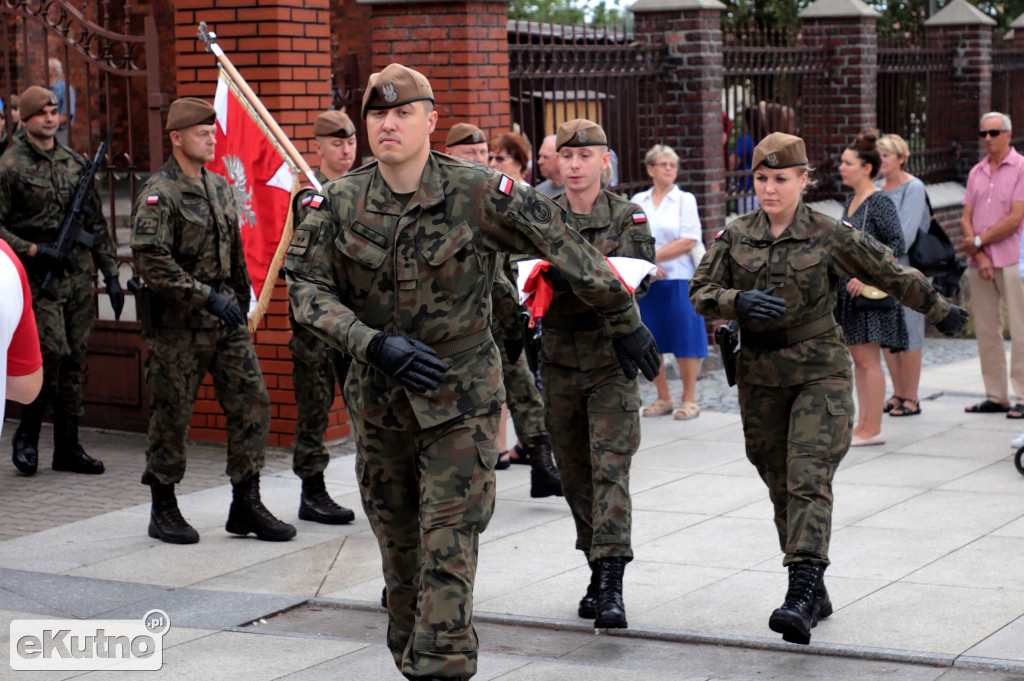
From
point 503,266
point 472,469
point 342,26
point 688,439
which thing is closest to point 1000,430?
point 688,439

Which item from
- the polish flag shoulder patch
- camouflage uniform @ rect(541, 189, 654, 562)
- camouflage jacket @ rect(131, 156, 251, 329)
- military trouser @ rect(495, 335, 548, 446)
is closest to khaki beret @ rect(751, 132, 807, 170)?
camouflage uniform @ rect(541, 189, 654, 562)

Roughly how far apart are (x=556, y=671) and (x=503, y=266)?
7.90 feet

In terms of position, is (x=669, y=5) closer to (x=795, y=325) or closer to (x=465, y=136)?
(x=465, y=136)

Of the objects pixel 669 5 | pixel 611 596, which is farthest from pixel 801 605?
pixel 669 5

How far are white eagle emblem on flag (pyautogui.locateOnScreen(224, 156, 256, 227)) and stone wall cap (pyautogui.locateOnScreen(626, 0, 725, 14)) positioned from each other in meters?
5.75

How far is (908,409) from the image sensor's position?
33.8ft

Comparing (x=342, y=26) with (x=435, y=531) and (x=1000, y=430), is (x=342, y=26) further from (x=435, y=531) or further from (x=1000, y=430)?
(x=435, y=531)

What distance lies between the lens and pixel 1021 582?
607 cm

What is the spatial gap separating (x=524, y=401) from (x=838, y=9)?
8.86 metres

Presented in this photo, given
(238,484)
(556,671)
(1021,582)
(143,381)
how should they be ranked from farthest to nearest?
(143,381) < (238,484) < (1021,582) < (556,671)

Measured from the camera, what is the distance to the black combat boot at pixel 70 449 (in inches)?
347

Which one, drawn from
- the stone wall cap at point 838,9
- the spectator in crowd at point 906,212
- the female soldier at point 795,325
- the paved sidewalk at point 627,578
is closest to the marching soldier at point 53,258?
the paved sidewalk at point 627,578

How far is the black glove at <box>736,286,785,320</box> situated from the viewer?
17.9 feet

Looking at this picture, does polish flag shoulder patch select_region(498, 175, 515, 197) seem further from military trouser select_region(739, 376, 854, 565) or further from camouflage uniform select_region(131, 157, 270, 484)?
camouflage uniform select_region(131, 157, 270, 484)
